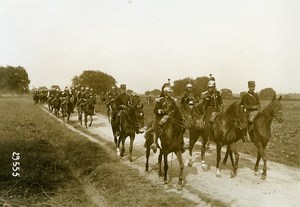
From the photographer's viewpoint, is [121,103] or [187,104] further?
[121,103]

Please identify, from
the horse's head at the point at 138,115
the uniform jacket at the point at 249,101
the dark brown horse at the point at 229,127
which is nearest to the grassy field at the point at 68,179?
the horse's head at the point at 138,115

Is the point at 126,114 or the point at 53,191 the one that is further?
the point at 126,114

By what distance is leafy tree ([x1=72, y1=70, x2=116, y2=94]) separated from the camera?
8906 centimetres

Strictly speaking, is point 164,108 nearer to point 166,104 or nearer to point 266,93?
point 166,104

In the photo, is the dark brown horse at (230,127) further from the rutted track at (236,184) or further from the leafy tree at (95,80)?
the leafy tree at (95,80)

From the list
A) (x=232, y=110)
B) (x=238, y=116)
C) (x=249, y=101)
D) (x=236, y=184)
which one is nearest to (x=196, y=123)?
(x=232, y=110)

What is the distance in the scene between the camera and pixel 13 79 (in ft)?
254

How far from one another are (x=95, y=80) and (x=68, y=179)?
258 ft

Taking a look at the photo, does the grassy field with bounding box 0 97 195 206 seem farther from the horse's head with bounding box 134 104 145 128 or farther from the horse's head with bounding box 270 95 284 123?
the horse's head with bounding box 270 95 284 123

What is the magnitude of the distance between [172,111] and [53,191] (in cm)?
443

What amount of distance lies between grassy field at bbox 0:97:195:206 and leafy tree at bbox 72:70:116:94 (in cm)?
7266

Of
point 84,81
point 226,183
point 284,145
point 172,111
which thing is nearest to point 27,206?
point 172,111

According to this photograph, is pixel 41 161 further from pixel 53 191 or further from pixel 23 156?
pixel 53 191

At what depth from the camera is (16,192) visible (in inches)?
403
